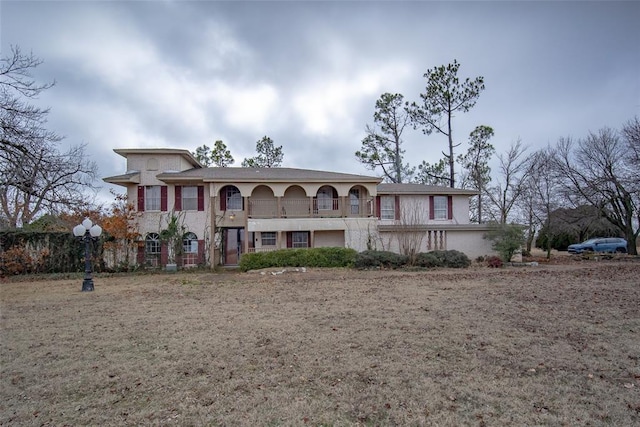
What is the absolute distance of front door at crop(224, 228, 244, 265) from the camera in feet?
67.8

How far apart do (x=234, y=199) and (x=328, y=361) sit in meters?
16.5

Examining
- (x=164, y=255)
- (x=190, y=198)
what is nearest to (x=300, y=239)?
(x=190, y=198)

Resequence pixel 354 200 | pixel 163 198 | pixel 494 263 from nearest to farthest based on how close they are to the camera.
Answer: pixel 494 263
pixel 163 198
pixel 354 200

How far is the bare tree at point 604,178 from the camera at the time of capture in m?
20.5

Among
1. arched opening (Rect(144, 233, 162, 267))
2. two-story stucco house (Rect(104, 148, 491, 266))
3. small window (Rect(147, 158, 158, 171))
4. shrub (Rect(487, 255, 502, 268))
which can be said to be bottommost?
shrub (Rect(487, 255, 502, 268))

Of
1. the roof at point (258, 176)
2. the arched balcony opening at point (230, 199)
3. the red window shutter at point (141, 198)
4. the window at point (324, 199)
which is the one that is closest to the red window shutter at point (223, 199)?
the arched balcony opening at point (230, 199)

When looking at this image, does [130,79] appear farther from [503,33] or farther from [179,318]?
[503,33]

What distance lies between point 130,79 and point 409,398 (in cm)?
1399

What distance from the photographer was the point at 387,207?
2236cm

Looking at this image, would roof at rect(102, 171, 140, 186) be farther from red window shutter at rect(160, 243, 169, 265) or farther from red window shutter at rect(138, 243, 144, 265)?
red window shutter at rect(160, 243, 169, 265)

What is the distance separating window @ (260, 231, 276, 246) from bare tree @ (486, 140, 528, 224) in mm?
17443

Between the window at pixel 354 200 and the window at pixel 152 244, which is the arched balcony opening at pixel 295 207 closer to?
the window at pixel 354 200

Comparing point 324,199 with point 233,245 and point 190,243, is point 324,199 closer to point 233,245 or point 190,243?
point 233,245

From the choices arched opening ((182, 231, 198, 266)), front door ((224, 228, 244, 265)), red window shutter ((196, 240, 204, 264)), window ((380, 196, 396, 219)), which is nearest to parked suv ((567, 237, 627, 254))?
window ((380, 196, 396, 219))
